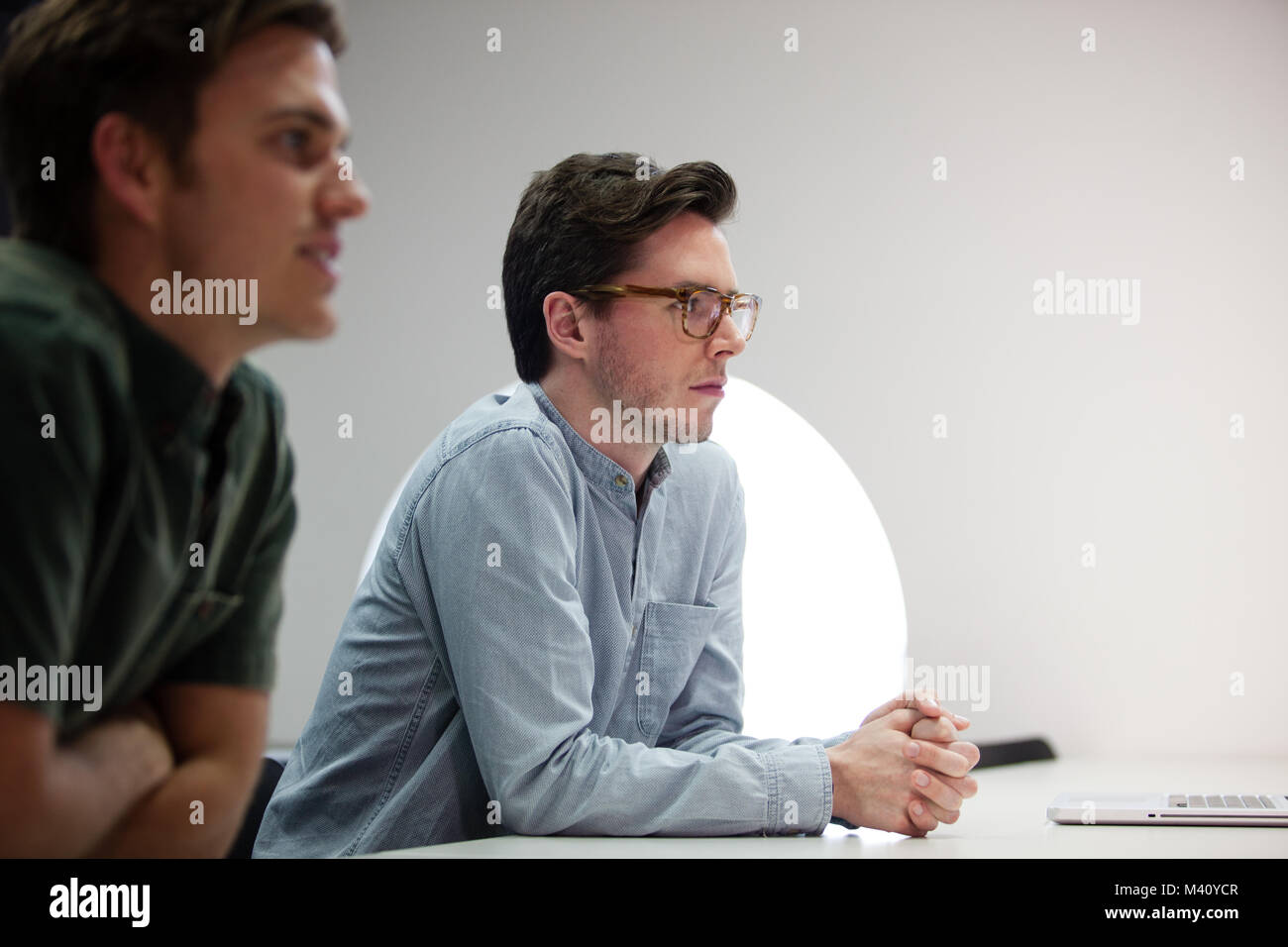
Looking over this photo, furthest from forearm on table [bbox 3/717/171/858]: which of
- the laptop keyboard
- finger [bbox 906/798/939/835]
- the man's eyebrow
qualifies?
the laptop keyboard

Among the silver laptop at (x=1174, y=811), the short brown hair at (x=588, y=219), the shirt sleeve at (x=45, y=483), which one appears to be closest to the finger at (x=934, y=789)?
the silver laptop at (x=1174, y=811)

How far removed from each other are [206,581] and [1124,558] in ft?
8.07

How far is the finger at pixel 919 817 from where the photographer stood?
1118 millimetres

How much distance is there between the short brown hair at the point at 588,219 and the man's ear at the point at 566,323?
0.7 inches

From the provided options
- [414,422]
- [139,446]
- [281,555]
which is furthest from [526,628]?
[414,422]

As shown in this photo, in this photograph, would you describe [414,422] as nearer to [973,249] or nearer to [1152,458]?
[973,249]

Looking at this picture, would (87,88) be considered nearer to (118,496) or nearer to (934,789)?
(118,496)

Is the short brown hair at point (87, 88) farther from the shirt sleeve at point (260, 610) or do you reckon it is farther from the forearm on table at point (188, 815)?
the forearm on table at point (188, 815)

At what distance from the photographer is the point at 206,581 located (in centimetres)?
75

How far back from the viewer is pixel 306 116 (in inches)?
28.7

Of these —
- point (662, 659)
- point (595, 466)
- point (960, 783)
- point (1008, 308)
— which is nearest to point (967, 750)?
point (960, 783)

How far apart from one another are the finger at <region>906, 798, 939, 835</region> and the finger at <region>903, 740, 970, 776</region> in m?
0.04

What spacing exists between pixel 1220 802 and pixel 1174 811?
9 centimetres

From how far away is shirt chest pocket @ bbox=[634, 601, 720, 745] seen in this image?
4.60ft
